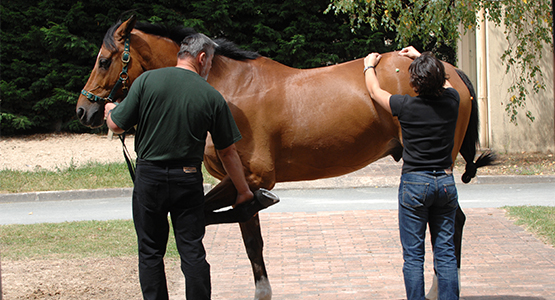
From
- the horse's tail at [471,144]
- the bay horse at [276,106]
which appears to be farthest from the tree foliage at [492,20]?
the bay horse at [276,106]

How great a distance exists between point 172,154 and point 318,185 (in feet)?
25.6

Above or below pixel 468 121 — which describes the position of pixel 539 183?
below

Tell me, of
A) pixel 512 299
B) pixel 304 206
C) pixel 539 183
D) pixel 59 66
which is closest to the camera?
pixel 512 299

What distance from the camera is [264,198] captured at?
367 cm

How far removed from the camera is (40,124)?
15.9 m

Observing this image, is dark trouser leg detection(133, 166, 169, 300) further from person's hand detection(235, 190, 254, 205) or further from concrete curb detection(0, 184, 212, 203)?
concrete curb detection(0, 184, 212, 203)

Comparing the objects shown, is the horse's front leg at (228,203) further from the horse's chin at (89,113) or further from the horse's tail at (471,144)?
the horse's tail at (471,144)

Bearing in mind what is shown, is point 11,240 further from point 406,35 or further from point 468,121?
point 406,35

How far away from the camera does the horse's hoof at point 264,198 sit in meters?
3.64

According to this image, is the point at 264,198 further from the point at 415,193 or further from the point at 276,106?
the point at 415,193

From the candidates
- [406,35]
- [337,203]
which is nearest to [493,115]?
[406,35]

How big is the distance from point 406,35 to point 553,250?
7.27 meters

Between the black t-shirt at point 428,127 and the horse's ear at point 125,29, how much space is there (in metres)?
2.05

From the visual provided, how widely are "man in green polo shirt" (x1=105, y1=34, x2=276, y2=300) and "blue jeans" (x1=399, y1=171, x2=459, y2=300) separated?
1238 millimetres
